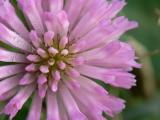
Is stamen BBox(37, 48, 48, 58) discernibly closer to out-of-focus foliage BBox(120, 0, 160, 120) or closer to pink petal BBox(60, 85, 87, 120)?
pink petal BBox(60, 85, 87, 120)

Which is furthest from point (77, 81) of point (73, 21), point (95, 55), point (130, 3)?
point (130, 3)

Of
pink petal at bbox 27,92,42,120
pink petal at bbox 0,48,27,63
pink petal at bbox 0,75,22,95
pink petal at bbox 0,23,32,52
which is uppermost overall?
pink petal at bbox 0,23,32,52

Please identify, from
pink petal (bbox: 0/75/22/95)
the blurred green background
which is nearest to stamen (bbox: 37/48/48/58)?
pink petal (bbox: 0/75/22/95)

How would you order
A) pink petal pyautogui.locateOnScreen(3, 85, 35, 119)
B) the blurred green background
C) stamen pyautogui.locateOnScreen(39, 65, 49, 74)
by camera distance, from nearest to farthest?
1. pink petal pyautogui.locateOnScreen(3, 85, 35, 119)
2. stamen pyautogui.locateOnScreen(39, 65, 49, 74)
3. the blurred green background

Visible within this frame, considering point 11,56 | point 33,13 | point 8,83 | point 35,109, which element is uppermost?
point 33,13

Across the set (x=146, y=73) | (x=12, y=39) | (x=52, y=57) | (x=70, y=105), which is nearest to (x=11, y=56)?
(x=12, y=39)

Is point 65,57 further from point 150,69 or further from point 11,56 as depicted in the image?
point 150,69

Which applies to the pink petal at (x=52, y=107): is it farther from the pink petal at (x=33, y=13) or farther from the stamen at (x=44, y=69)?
the pink petal at (x=33, y=13)

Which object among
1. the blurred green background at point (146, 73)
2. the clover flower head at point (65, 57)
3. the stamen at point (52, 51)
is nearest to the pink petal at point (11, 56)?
the clover flower head at point (65, 57)

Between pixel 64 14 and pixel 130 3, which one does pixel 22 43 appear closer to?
pixel 64 14
